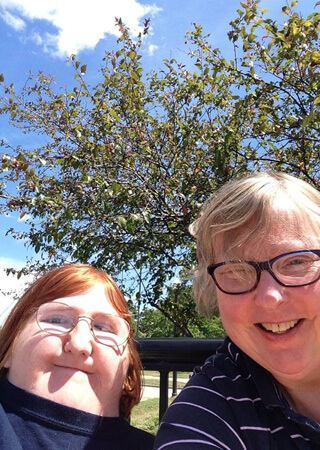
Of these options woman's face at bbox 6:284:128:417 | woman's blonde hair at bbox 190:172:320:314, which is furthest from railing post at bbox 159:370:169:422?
woman's blonde hair at bbox 190:172:320:314

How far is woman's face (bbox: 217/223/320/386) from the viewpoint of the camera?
3.71ft

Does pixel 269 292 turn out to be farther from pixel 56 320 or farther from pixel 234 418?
pixel 56 320

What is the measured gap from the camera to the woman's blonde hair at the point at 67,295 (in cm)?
149

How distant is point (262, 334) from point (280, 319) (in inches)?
2.9

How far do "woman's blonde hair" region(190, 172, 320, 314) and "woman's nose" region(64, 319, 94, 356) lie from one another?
41cm

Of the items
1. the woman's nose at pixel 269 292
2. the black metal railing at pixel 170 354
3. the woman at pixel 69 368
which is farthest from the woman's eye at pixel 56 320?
the woman's nose at pixel 269 292

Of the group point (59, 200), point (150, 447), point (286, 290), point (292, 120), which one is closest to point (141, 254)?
point (59, 200)

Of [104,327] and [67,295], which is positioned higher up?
[67,295]

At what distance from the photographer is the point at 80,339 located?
1.37m

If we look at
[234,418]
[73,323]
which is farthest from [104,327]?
[234,418]

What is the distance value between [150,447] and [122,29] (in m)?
3.91

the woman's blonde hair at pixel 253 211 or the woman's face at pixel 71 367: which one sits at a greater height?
the woman's blonde hair at pixel 253 211

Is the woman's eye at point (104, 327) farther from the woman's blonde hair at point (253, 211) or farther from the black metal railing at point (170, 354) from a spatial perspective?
the woman's blonde hair at point (253, 211)

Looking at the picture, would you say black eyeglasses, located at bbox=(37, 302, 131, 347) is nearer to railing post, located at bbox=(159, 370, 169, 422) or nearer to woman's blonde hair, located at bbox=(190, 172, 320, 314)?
railing post, located at bbox=(159, 370, 169, 422)
